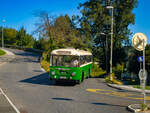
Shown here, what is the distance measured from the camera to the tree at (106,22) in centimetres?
3966


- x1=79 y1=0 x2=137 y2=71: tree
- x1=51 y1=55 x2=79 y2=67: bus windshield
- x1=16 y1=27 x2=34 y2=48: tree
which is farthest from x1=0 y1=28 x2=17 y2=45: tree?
x1=51 y1=55 x2=79 y2=67: bus windshield

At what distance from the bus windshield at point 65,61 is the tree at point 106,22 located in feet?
70.6

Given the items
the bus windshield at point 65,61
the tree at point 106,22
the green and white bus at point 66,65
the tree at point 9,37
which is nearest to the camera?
the green and white bus at point 66,65

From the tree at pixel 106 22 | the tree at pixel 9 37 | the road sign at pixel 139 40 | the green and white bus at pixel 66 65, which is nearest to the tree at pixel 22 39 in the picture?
the tree at pixel 9 37

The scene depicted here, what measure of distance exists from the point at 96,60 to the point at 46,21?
482 inches

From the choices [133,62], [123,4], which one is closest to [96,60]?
[123,4]

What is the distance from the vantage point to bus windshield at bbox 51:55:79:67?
1823 centimetres

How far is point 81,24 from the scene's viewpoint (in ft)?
135

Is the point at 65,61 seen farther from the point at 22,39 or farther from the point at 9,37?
the point at 9,37

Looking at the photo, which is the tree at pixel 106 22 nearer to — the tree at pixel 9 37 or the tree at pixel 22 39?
the tree at pixel 22 39

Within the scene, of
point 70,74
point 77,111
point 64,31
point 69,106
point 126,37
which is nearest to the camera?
point 77,111

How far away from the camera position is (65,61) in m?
18.4

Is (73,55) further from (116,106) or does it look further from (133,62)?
(133,62)

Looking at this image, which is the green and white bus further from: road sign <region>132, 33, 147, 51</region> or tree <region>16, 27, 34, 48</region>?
→ tree <region>16, 27, 34, 48</region>
